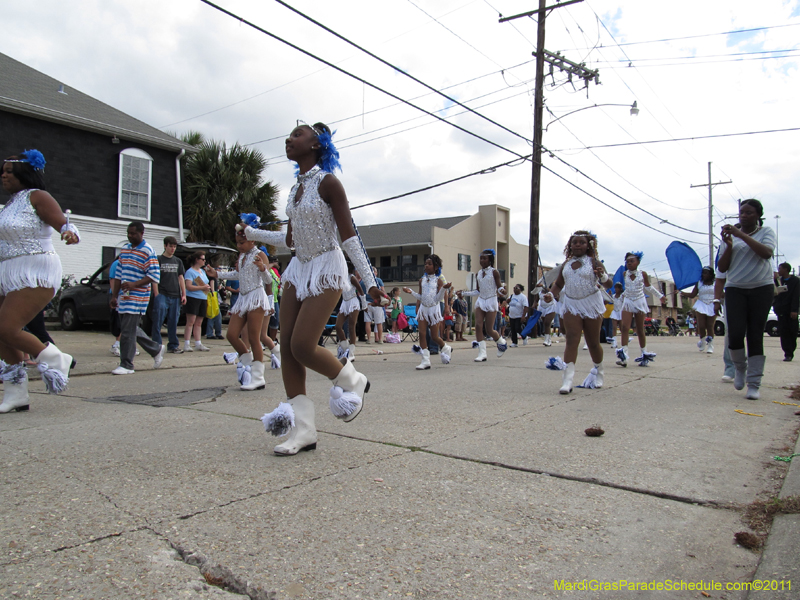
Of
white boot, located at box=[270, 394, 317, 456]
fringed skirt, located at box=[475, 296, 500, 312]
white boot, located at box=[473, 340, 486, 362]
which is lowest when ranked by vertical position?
white boot, located at box=[473, 340, 486, 362]

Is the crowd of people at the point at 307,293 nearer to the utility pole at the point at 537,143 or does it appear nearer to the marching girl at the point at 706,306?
the marching girl at the point at 706,306

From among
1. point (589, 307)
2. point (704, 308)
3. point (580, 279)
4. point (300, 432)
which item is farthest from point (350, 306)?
point (704, 308)

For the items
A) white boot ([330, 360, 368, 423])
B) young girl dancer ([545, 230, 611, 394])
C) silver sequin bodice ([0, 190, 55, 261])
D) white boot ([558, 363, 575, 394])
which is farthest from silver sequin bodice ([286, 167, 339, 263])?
young girl dancer ([545, 230, 611, 394])

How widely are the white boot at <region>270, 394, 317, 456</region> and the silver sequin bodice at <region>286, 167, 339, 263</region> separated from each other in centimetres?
89

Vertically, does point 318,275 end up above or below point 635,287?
below

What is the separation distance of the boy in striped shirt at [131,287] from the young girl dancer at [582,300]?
5229 millimetres

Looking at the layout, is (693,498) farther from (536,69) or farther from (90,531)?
(536,69)

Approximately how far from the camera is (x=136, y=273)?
7.72m

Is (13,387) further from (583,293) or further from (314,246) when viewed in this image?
(583,293)

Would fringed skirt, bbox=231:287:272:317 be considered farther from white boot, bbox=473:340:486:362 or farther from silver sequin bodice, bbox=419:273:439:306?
white boot, bbox=473:340:486:362

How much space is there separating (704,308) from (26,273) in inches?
499

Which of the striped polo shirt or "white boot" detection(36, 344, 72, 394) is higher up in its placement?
the striped polo shirt

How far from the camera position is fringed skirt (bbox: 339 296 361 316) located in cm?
925

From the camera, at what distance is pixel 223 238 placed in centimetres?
2364
